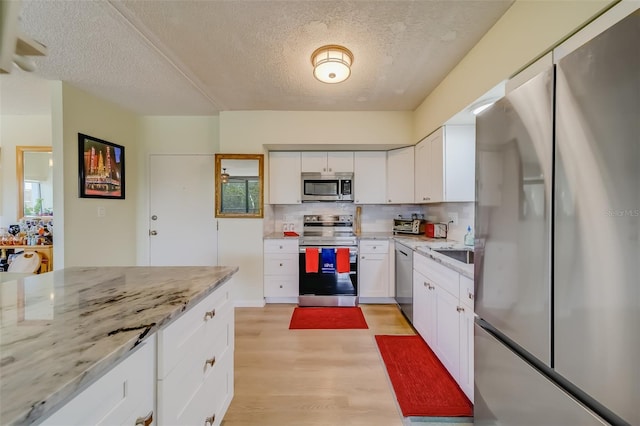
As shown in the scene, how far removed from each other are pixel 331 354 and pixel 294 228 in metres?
1.97

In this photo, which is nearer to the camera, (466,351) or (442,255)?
(466,351)

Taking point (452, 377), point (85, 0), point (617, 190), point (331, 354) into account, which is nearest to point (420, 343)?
point (452, 377)

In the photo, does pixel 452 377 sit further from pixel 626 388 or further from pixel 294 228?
pixel 294 228

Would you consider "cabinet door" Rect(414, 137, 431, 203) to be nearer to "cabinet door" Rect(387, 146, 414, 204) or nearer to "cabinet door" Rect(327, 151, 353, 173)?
"cabinet door" Rect(387, 146, 414, 204)

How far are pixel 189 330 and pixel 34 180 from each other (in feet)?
13.9

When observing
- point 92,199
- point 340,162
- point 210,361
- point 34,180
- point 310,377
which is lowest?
point 310,377

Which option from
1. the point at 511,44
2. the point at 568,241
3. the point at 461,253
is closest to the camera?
the point at 568,241

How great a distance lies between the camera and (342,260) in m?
3.17

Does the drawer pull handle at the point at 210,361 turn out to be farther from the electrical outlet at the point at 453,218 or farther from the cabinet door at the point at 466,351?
the electrical outlet at the point at 453,218

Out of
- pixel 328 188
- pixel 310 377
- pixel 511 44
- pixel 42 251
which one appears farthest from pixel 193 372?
pixel 42 251

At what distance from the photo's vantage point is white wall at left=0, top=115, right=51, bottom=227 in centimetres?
338

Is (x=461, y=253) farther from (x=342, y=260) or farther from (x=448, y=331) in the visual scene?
(x=342, y=260)

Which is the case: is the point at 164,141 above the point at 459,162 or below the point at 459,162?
above

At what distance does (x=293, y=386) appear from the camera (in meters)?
1.80
